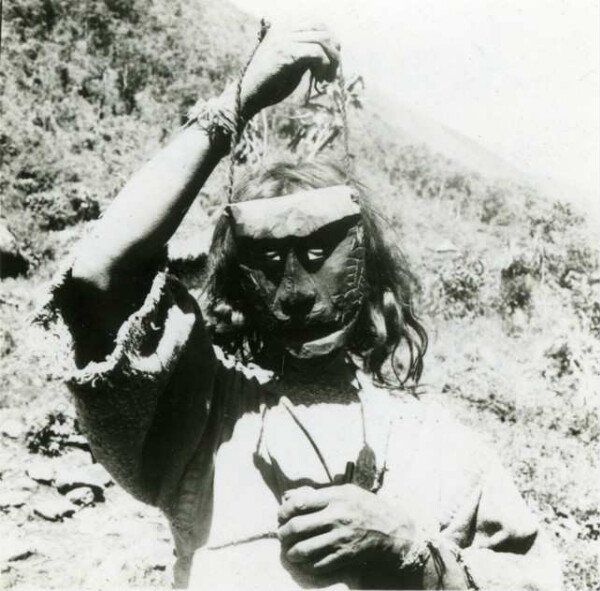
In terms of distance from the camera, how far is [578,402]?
547 cm

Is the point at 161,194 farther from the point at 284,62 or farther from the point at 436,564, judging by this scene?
the point at 436,564

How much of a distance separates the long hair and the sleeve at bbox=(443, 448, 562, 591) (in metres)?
0.26

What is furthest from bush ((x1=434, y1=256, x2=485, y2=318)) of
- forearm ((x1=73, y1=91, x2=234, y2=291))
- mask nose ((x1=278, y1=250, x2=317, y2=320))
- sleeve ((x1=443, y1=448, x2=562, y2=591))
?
forearm ((x1=73, y1=91, x2=234, y2=291))

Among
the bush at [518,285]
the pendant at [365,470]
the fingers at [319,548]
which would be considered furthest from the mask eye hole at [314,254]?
the bush at [518,285]

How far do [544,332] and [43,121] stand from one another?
583cm

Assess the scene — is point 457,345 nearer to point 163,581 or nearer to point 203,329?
point 163,581

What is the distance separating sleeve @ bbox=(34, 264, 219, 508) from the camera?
1.03 m

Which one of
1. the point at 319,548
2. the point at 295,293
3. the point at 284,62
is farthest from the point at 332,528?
the point at 284,62

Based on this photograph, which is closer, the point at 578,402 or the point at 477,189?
the point at 578,402

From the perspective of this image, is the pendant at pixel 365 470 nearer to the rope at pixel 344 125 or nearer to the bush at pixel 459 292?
the rope at pixel 344 125

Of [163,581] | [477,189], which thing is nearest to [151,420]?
[163,581]

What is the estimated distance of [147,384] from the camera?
3.50ft

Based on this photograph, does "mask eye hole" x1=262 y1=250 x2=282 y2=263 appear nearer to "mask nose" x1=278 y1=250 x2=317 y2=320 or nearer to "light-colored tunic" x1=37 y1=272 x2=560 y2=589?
"mask nose" x1=278 y1=250 x2=317 y2=320

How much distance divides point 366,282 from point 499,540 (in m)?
0.48
